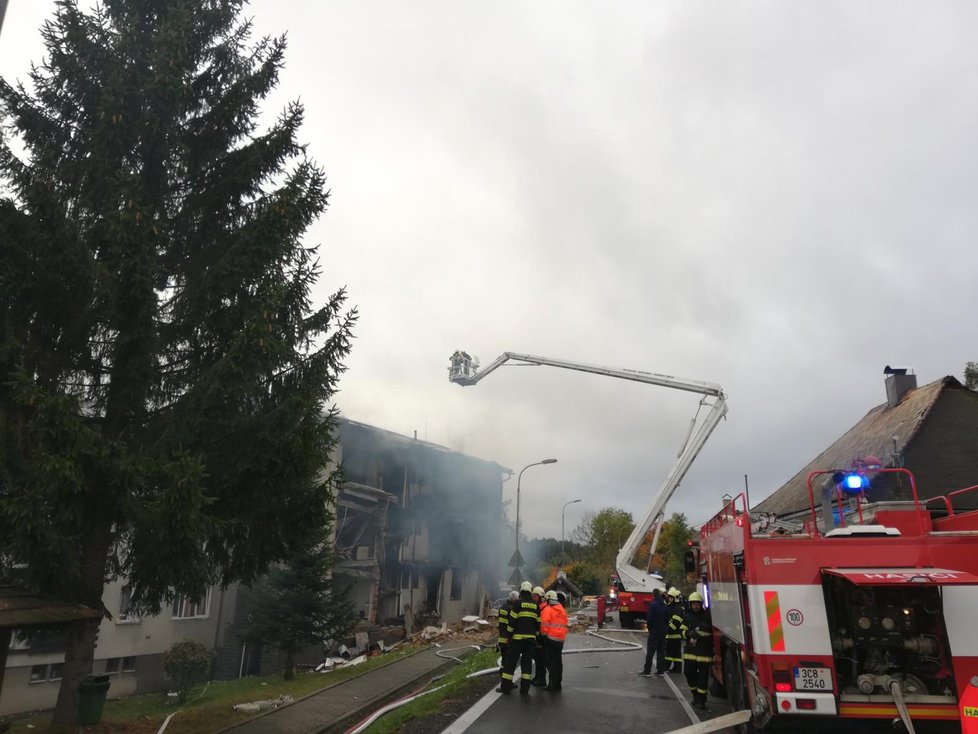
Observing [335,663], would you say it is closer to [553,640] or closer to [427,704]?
[553,640]

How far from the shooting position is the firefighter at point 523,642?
10102 millimetres

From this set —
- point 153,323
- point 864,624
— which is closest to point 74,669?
point 153,323

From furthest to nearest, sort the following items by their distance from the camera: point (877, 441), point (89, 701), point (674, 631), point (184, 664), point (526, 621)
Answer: point (877, 441), point (184, 664), point (674, 631), point (526, 621), point (89, 701)

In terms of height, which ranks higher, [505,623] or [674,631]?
[505,623]

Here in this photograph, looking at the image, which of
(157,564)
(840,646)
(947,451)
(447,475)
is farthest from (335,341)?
(447,475)

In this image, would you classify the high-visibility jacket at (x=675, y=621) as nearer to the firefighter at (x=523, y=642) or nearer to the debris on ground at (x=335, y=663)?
the firefighter at (x=523, y=642)

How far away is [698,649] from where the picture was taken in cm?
948

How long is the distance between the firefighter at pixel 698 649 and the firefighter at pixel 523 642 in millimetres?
2187

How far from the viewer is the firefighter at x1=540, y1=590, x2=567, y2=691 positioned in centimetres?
1044

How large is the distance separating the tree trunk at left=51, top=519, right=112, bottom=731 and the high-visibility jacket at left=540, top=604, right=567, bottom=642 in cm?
605

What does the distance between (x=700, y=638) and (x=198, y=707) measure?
777cm

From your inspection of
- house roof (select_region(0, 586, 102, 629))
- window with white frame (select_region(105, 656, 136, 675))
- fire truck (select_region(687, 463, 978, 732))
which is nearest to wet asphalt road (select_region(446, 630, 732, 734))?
fire truck (select_region(687, 463, 978, 732))

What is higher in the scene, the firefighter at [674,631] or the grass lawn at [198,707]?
the firefighter at [674,631]

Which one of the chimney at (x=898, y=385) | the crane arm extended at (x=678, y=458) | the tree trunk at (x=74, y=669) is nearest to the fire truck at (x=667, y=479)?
the crane arm extended at (x=678, y=458)
